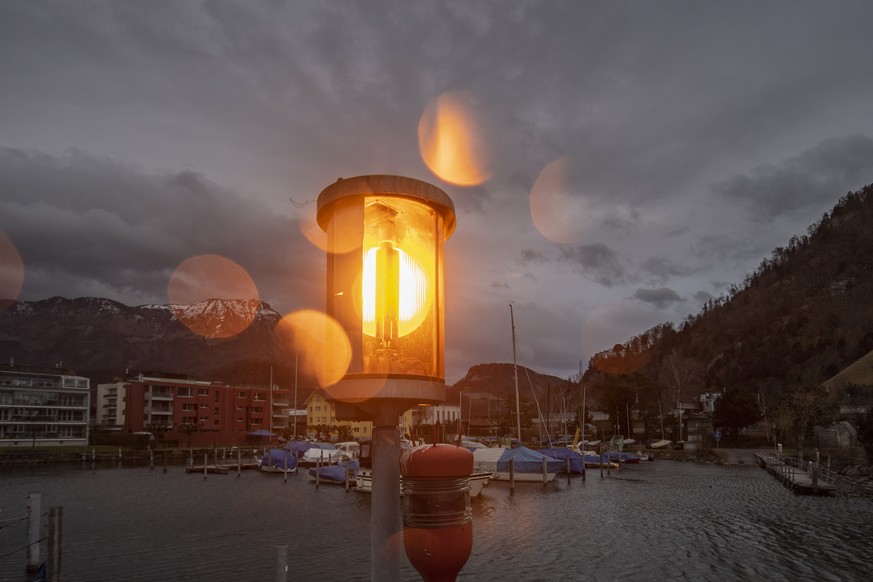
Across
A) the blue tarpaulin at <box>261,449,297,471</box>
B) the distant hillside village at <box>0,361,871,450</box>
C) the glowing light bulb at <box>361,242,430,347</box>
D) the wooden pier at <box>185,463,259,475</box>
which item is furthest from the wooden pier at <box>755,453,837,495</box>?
the wooden pier at <box>185,463,259,475</box>

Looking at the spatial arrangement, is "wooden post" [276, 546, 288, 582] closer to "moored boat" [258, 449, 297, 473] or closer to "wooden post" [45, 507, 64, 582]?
"wooden post" [45, 507, 64, 582]

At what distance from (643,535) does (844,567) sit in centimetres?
805

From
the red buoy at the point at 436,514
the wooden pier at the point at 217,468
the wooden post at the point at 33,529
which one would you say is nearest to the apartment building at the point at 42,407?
the wooden pier at the point at 217,468

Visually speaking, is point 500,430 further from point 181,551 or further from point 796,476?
point 181,551

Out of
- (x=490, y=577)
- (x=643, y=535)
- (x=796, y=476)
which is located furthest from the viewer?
(x=796, y=476)

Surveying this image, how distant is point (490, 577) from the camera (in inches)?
771

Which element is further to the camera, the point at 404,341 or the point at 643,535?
the point at 643,535

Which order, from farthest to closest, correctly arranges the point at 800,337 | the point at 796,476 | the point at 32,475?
the point at 800,337 → the point at 32,475 → the point at 796,476

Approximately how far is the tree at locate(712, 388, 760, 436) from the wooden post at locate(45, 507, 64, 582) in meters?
86.6

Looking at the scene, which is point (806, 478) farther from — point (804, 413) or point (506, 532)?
point (506, 532)

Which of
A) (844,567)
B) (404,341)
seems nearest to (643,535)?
(844,567)

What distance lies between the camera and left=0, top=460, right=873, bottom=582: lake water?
67.8 ft

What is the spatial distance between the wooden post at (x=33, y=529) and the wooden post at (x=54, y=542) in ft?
3.24

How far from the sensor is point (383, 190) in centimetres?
451
